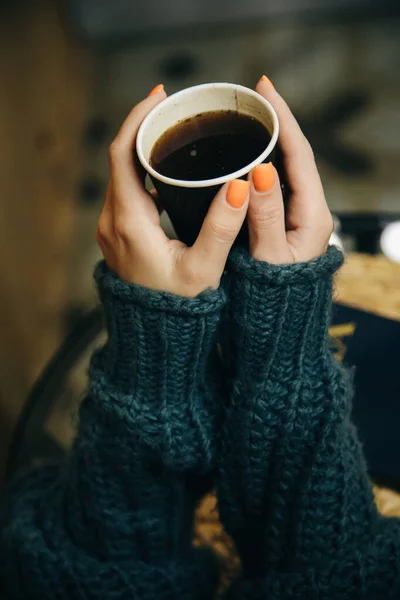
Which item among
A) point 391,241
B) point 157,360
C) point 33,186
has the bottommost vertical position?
point 33,186

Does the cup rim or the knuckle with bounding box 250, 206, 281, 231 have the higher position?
the cup rim

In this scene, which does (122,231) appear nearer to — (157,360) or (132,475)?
(157,360)

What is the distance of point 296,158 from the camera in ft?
1.64

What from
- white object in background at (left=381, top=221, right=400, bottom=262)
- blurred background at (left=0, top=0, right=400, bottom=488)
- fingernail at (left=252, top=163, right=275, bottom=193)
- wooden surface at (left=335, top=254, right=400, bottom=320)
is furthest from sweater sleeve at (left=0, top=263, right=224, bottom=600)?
blurred background at (left=0, top=0, right=400, bottom=488)

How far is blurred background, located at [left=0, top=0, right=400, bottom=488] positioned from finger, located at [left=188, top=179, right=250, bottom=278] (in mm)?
1021

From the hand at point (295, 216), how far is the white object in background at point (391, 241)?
0.54 meters

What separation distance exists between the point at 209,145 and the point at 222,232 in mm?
99

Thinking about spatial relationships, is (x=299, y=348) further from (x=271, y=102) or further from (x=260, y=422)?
(x=271, y=102)

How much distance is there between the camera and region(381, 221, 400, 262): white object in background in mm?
1006

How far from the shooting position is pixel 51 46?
203 cm

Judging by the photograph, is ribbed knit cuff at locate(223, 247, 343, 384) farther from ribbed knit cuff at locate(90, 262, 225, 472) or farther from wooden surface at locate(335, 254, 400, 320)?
wooden surface at locate(335, 254, 400, 320)

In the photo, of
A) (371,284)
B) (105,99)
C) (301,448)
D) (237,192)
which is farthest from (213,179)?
(105,99)

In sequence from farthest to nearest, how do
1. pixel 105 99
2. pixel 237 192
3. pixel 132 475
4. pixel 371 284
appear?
pixel 105 99 < pixel 371 284 < pixel 132 475 < pixel 237 192

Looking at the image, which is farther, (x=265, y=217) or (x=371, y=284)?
(x=371, y=284)
